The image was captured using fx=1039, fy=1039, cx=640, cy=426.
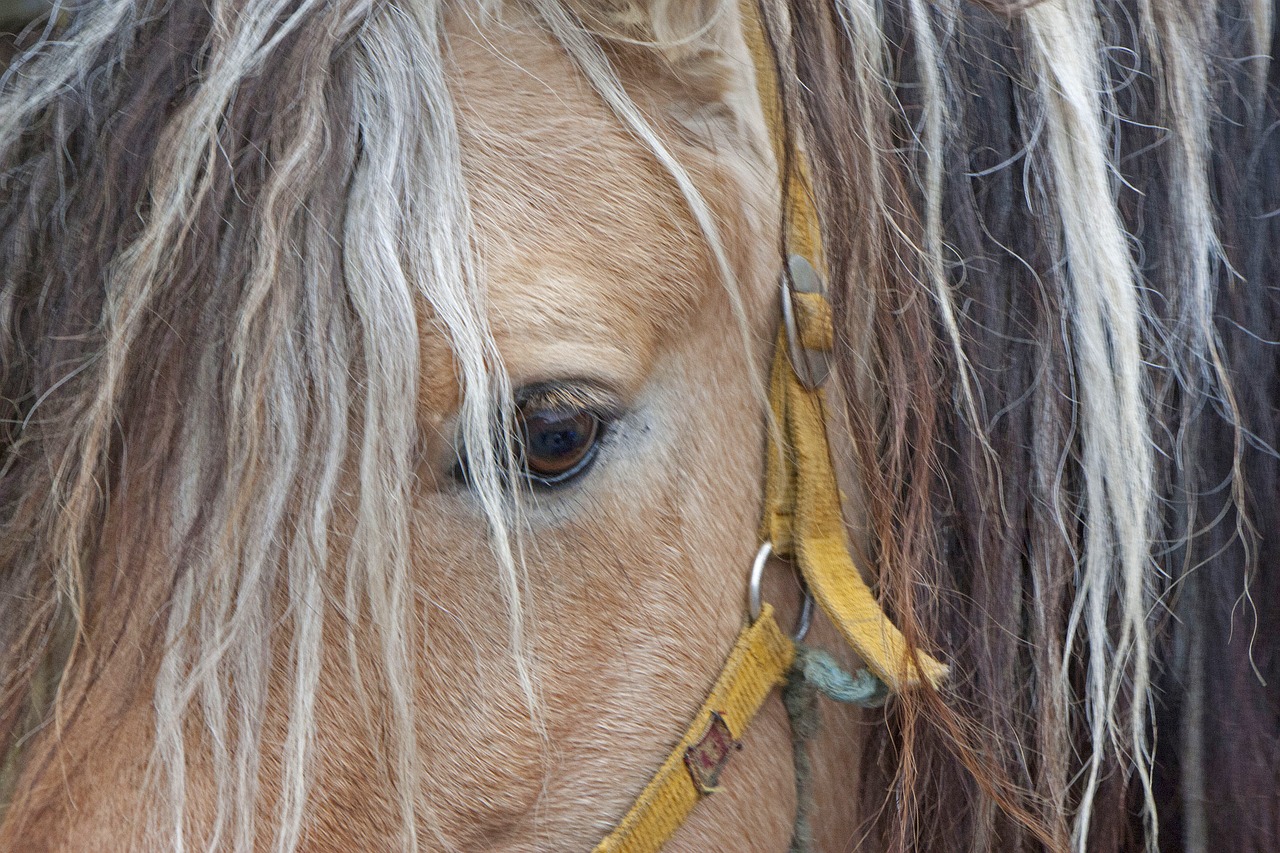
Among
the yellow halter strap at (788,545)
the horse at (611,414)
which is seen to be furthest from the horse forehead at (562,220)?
the yellow halter strap at (788,545)

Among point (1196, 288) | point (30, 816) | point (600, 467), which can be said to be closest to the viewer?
point (30, 816)

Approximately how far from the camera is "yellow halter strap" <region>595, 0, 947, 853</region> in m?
0.94

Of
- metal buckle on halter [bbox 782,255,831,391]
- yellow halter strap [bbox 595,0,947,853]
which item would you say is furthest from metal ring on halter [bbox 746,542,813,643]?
metal buckle on halter [bbox 782,255,831,391]

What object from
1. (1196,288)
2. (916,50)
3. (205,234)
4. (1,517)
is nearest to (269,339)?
(205,234)

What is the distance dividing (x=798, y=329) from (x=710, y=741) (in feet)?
1.27

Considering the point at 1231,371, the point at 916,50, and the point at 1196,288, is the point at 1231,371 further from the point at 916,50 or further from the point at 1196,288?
the point at 916,50

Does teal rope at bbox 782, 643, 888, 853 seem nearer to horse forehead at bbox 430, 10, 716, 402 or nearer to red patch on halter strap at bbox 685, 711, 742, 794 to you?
red patch on halter strap at bbox 685, 711, 742, 794

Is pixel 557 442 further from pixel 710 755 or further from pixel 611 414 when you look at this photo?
pixel 710 755

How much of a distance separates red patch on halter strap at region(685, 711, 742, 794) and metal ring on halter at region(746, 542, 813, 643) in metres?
0.10

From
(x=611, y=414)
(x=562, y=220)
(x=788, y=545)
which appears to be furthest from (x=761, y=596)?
(x=562, y=220)

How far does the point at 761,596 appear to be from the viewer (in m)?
0.98

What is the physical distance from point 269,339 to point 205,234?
0.10 m

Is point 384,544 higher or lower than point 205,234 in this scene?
lower

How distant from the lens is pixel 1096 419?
3.23 ft
